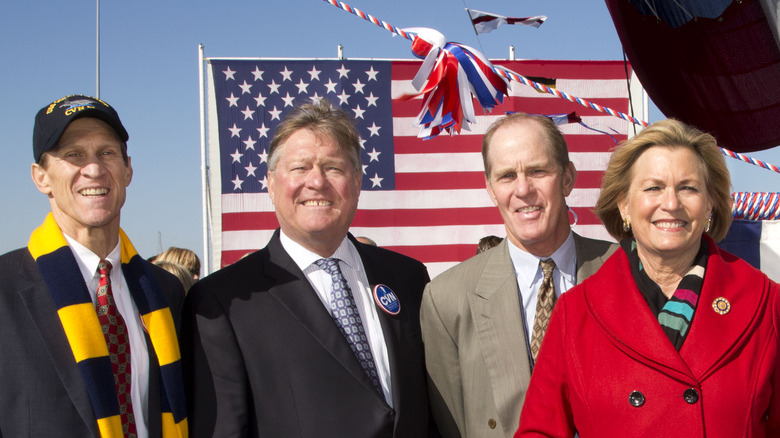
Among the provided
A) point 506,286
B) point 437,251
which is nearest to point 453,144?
point 437,251

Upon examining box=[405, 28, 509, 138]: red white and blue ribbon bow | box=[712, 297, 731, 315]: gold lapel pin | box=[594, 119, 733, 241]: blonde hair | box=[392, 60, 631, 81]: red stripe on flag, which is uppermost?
box=[392, 60, 631, 81]: red stripe on flag

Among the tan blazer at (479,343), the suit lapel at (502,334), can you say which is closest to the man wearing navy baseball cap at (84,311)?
the tan blazer at (479,343)

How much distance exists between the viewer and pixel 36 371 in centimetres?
193

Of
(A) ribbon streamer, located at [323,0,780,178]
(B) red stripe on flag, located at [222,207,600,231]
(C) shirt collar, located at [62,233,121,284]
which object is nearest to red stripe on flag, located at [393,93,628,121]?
(B) red stripe on flag, located at [222,207,600,231]

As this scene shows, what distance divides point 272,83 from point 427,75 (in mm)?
4514

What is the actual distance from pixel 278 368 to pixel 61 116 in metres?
1.09

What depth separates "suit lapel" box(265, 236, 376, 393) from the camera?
2.28 metres

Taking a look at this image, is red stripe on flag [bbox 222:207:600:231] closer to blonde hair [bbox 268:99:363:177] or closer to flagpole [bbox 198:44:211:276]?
flagpole [bbox 198:44:211:276]

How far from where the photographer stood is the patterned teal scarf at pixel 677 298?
1.97 metres

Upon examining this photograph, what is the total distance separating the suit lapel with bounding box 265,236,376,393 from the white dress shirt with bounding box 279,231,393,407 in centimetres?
6

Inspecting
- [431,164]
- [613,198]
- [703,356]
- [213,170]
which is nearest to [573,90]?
[431,164]

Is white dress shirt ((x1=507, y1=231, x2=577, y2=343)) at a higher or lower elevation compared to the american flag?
lower

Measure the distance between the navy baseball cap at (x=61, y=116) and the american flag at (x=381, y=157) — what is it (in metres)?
5.22

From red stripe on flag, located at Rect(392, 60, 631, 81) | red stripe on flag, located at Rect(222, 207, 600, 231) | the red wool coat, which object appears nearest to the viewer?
the red wool coat
